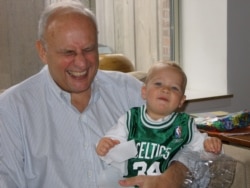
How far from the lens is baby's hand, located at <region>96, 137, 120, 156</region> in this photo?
5.18ft

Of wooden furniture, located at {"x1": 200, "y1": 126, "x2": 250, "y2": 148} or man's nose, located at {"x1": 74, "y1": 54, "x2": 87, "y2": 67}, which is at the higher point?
man's nose, located at {"x1": 74, "y1": 54, "x2": 87, "y2": 67}

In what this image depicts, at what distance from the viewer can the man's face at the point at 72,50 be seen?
5.26 feet

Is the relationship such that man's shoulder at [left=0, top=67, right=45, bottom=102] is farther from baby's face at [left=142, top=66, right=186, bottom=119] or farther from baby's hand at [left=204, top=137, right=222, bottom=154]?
baby's hand at [left=204, top=137, right=222, bottom=154]

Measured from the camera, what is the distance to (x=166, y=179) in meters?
1.57

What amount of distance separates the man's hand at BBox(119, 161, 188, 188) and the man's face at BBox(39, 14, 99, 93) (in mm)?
354

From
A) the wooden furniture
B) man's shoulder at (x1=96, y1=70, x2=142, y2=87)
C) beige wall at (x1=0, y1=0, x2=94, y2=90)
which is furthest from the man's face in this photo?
beige wall at (x1=0, y1=0, x2=94, y2=90)

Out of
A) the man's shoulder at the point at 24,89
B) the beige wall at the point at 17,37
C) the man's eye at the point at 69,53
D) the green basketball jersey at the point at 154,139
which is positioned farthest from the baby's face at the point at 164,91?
the beige wall at the point at 17,37

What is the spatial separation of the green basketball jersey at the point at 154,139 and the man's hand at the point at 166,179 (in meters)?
0.03

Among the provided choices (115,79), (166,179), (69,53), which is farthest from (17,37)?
(166,179)

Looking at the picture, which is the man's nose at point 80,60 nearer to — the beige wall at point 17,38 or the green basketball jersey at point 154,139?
the green basketball jersey at point 154,139

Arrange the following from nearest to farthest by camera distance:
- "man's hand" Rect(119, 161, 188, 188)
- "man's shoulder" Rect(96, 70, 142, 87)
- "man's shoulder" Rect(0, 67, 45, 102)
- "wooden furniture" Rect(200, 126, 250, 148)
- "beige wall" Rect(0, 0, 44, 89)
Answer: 1. "man's hand" Rect(119, 161, 188, 188)
2. "man's shoulder" Rect(0, 67, 45, 102)
3. "man's shoulder" Rect(96, 70, 142, 87)
4. "wooden furniture" Rect(200, 126, 250, 148)
5. "beige wall" Rect(0, 0, 44, 89)

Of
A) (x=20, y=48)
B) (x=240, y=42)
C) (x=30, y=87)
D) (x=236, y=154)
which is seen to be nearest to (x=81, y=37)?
(x=30, y=87)

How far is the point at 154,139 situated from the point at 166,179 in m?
0.14

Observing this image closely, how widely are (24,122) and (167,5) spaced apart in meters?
2.23
